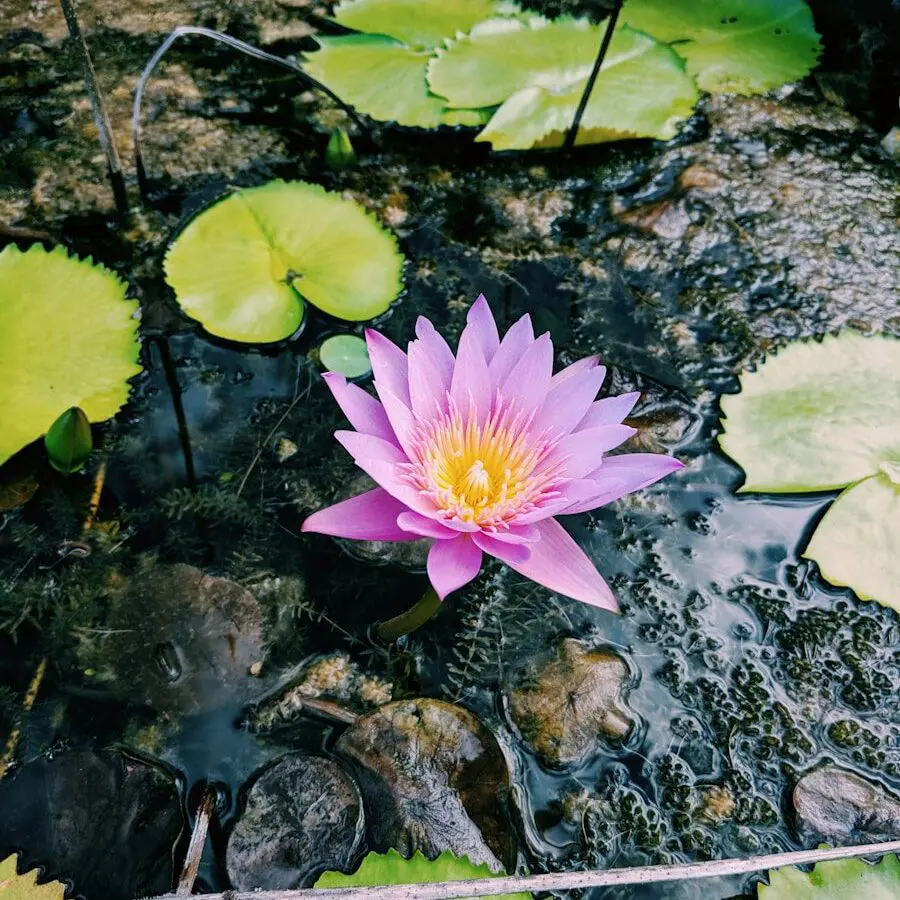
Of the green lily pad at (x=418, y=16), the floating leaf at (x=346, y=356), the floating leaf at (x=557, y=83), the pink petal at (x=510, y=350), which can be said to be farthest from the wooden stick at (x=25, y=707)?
the green lily pad at (x=418, y=16)

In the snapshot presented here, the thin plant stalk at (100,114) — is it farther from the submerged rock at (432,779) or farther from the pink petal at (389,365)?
the submerged rock at (432,779)

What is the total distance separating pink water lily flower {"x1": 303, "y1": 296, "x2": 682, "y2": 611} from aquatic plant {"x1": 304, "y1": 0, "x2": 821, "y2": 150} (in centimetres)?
138

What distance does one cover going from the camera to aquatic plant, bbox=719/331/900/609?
1.64 m

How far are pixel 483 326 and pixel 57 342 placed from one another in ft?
3.82

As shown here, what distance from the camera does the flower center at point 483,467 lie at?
1289mm

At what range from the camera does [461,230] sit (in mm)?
2375

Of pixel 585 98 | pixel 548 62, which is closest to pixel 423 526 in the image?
pixel 585 98

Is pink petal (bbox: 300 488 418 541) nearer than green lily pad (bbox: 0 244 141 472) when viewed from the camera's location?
Yes

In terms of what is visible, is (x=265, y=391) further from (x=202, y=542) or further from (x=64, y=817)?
(x=64, y=817)

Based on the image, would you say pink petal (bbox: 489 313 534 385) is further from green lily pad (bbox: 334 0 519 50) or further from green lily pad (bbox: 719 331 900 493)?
green lily pad (bbox: 334 0 519 50)

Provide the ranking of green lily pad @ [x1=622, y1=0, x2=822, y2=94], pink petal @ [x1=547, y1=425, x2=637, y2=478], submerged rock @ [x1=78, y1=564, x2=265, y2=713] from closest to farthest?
pink petal @ [x1=547, y1=425, x2=637, y2=478]
submerged rock @ [x1=78, y1=564, x2=265, y2=713]
green lily pad @ [x1=622, y1=0, x2=822, y2=94]

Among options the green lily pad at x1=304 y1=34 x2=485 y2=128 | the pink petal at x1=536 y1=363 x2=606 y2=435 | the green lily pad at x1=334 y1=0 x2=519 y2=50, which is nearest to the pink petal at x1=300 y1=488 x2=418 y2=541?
the pink petal at x1=536 y1=363 x2=606 y2=435

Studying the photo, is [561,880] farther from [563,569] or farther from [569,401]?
[569,401]

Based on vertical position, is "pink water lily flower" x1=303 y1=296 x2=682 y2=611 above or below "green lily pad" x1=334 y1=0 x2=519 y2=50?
below
